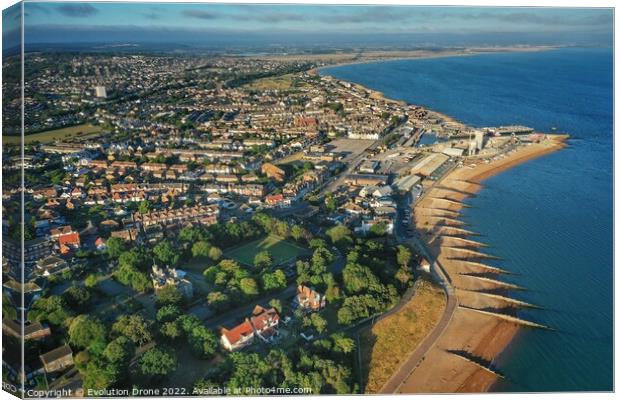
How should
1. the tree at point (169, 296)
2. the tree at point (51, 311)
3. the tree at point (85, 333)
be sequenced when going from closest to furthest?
the tree at point (85, 333), the tree at point (51, 311), the tree at point (169, 296)

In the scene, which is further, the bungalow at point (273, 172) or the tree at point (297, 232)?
the bungalow at point (273, 172)

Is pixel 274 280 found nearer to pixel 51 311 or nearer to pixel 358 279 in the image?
pixel 358 279

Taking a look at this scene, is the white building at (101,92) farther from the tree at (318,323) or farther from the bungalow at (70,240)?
the tree at (318,323)

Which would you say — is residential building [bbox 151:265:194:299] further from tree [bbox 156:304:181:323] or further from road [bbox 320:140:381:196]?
road [bbox 320:140:381:196]

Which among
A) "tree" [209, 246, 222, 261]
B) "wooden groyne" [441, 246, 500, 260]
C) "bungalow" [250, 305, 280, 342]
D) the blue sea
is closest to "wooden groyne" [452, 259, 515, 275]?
the blue sea

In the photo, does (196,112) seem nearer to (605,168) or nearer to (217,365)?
(605,168)

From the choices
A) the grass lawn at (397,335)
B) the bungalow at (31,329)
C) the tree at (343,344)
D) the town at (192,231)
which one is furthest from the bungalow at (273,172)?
the bungalow at (31,329)

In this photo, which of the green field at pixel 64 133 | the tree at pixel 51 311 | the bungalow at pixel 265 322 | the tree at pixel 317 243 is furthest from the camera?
the green field at pixel 64 133
